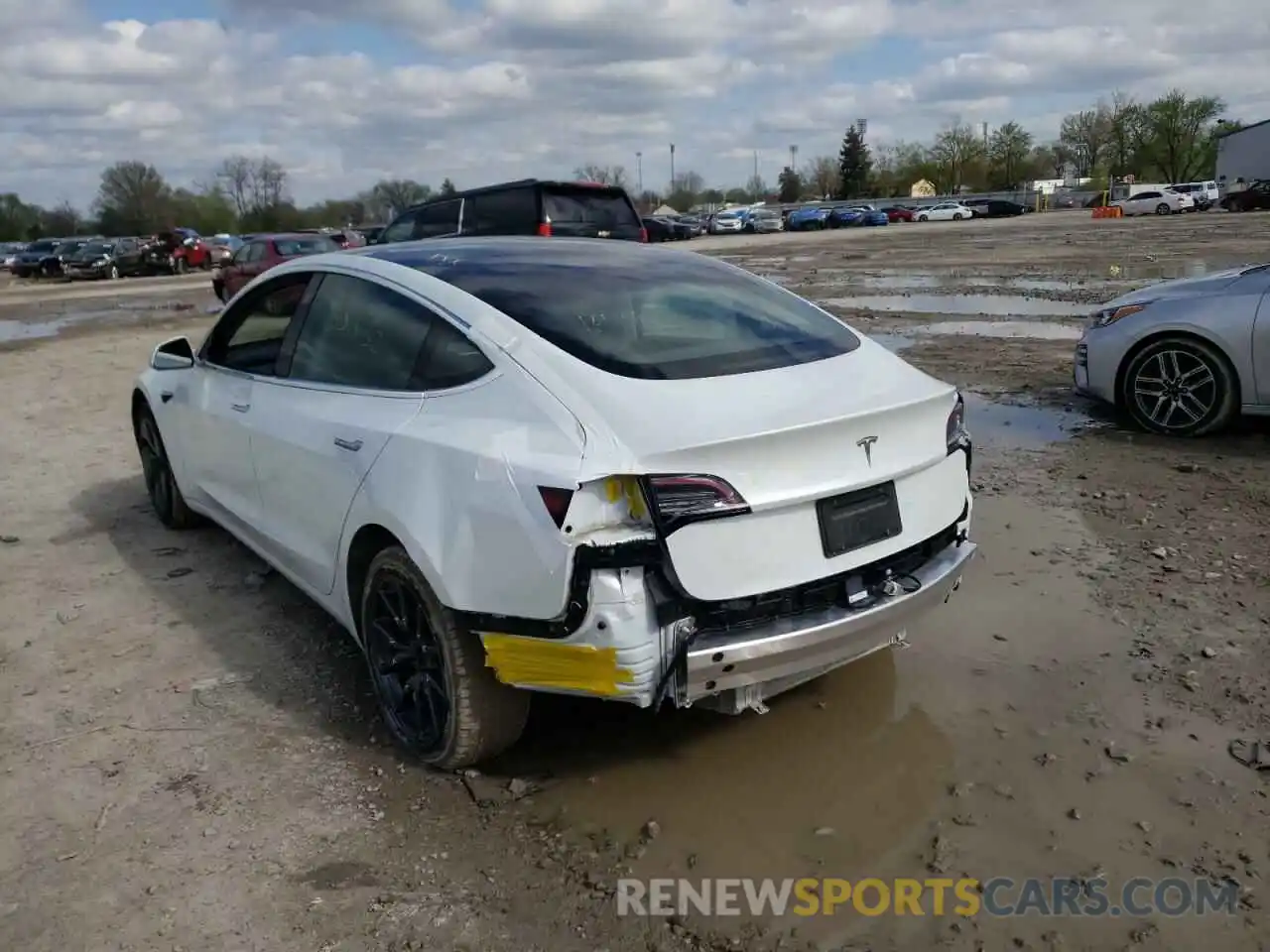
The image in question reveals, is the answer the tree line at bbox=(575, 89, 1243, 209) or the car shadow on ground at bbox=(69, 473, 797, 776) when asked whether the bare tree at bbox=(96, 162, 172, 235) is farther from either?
the car shadow on ground at bbox=(69, 473, 797, 776)

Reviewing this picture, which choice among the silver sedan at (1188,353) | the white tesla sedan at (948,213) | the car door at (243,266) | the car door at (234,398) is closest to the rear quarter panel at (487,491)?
the car door at (234,398)

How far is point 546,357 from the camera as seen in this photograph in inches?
123

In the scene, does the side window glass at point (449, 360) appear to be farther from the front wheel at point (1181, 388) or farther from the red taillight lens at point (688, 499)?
the front wheel at point (1181, 388)

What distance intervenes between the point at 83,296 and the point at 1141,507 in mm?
30374

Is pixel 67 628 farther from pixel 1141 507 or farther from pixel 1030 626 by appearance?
pixel 1141 507

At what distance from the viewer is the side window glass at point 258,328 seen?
439 cm

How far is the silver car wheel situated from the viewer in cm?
681

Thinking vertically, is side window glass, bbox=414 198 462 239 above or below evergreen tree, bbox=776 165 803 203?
below

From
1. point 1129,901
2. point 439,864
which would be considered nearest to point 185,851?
point 439,864

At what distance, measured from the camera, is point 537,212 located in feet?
41.0

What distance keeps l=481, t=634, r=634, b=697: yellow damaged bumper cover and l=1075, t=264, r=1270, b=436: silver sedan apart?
5622 mm

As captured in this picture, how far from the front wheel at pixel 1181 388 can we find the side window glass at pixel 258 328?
5596 millimetres

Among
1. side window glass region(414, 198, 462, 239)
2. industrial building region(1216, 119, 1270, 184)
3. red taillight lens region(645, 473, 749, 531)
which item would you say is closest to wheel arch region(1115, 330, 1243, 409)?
red taillight lens region(645, 473, 749, 531)

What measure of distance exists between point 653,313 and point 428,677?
1.46m
